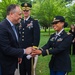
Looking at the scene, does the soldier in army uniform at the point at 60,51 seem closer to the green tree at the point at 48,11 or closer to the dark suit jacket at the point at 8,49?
the dark suit jacket at the point at 8,49

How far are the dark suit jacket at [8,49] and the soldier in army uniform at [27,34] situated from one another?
59.6 inches

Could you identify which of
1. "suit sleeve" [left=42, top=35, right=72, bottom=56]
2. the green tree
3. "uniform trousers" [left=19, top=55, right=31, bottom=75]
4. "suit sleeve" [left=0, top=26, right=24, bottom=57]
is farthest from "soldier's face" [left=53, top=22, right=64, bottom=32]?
the green tree

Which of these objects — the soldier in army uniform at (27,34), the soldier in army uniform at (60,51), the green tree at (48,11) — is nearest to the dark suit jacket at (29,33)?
the soldier in army uniform at (27,34)

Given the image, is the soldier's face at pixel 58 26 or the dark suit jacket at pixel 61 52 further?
the soldier's face at pixel 58 26

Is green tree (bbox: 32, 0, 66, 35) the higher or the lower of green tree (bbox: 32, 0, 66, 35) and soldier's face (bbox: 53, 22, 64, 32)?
the lower

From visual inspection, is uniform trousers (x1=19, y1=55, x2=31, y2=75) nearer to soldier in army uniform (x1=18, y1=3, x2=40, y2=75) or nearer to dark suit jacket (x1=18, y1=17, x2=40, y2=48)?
soldier in army uniform (x1=18, y1=3, x2=40, y2=75)

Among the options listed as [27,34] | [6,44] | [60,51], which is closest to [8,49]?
[6,44]

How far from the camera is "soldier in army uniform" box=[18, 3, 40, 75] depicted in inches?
253

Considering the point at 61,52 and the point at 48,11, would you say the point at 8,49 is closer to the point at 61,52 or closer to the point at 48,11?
the point at 61,52

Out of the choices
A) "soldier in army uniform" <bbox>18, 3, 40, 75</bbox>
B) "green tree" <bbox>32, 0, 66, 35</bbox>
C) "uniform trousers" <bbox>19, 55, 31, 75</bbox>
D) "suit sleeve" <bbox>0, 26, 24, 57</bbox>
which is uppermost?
"suit sleeve" <bbox>0, 26, 24, 57</bbox>

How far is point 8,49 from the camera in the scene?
466 centimetres

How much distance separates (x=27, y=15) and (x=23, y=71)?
1.38m

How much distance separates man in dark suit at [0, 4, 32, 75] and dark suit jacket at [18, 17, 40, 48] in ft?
4.87

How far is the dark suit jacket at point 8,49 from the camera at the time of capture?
465 centimetres
